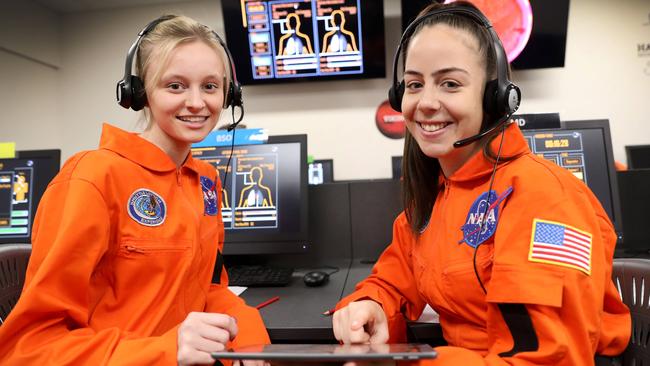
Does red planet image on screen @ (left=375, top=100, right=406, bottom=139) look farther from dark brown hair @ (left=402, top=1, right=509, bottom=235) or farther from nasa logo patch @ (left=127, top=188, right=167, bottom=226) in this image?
nasa logo patch @ (left=127, top=188, right=167, bottom=226)

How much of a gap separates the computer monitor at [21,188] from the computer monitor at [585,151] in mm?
1811

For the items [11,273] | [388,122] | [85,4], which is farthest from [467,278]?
[85,4]

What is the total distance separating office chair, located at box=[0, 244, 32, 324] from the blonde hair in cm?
45

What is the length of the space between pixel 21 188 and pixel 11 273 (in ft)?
2.38

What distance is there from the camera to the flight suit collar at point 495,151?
0.77 metres

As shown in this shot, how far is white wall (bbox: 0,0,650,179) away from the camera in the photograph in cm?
313

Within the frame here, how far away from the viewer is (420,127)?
86 cm

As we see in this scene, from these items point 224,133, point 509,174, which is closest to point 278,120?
point 224,133

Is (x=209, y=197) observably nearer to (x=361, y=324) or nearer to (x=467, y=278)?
(x=361, y=324)

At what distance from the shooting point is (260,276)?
1.25m

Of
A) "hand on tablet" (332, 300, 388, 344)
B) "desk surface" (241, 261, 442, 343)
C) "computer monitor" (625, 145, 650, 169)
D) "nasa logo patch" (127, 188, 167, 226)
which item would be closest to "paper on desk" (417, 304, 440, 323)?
"desk surface" (241, 261, 442, 343)

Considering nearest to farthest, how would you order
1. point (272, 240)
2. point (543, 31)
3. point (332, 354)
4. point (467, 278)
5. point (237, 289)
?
point (332, 354) → point (467, 278) → point (237, 289) → point (272, 240) → point (543, 31)

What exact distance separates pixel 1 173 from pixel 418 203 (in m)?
1.57

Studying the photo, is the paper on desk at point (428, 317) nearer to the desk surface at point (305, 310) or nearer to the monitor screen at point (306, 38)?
the desk surface at point (305, 310)
